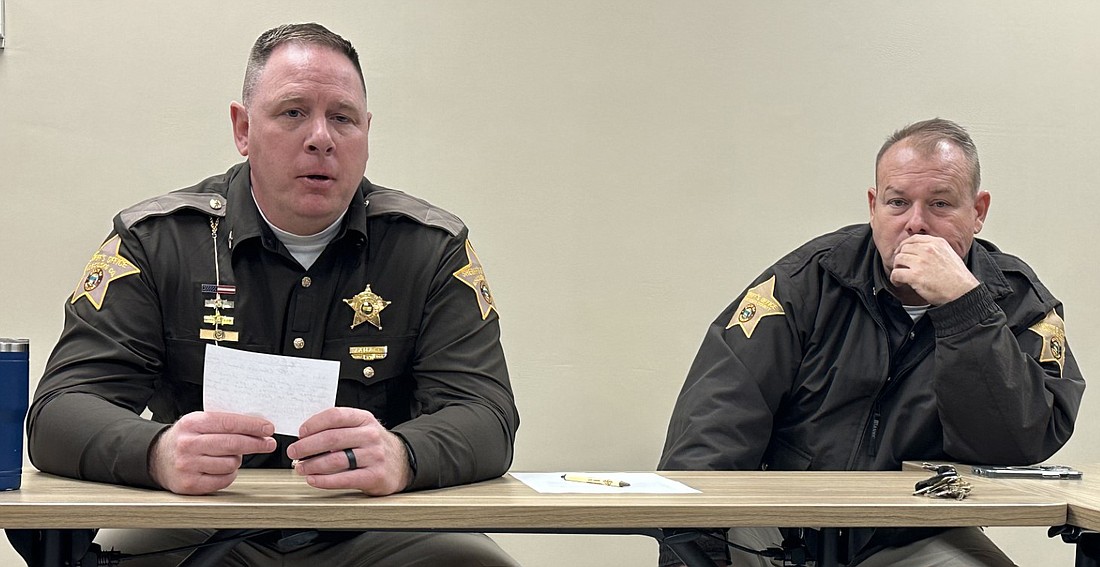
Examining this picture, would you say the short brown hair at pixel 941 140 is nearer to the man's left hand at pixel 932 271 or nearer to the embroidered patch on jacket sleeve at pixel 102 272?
the man's left hand at pixel 932 271

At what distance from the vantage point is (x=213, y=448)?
1568mm

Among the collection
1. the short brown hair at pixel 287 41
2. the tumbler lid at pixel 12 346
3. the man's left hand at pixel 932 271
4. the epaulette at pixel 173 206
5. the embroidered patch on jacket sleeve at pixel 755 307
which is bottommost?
the tumbler lid at pixel 12 346

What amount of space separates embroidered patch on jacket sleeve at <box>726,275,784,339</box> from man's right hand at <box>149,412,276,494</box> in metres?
1.35

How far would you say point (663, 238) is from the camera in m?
3.49

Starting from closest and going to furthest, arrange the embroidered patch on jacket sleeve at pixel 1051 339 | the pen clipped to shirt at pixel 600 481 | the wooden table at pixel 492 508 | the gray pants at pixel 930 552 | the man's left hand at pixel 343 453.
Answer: the wooden table at pixel 492 508
the man's left hand at pixel 343 453
the pen clipped to shirt at pixel 600 481
the gray pants at pixel 930 552
the embroidered patch on jacket sleeve at pixel 1051 339

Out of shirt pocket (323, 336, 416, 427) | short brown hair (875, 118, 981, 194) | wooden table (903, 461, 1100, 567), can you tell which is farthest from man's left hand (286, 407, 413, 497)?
short brown hair (875, 118, 981, 194)

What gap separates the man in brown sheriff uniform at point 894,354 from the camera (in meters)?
2.37

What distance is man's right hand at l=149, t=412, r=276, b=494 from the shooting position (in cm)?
157

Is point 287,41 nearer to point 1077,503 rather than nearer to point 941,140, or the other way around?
point 941,140

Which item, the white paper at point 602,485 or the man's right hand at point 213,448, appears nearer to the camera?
the man's right hand at point 213,448

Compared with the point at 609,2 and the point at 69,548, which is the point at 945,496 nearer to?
the point at 69,548

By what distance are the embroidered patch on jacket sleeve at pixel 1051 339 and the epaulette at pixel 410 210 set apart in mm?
1376

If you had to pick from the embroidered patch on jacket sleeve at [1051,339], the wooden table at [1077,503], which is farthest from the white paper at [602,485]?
the embroidered patch on jacket sleeve at [1051,339]

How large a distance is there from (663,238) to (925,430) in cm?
121
